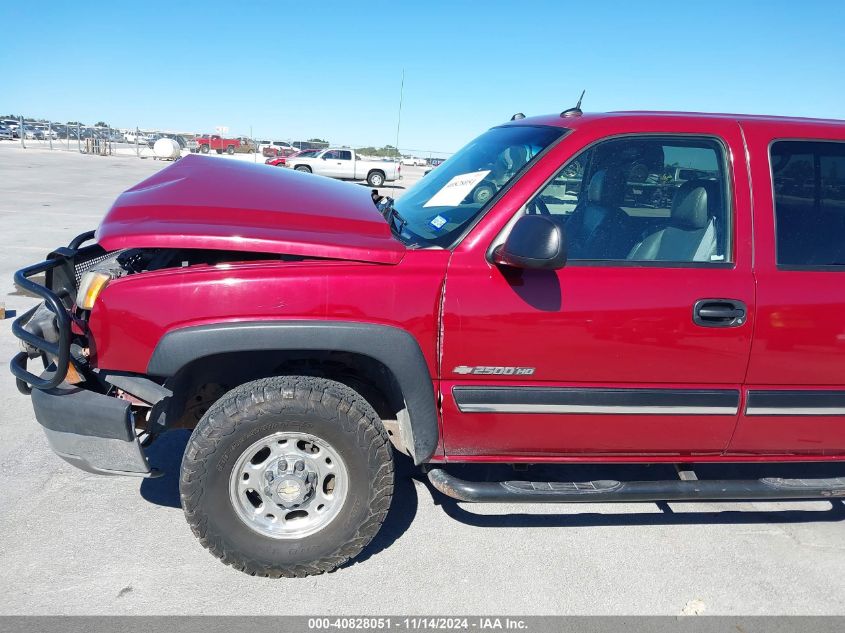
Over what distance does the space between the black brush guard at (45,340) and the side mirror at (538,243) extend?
5.75 feet

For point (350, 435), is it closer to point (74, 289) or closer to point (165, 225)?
point (165, 225)

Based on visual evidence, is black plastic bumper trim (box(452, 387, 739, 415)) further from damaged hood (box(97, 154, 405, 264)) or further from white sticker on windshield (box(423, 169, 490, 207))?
white sticker on windshield (box(423, 169, 490, 207))

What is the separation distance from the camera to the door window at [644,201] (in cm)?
278

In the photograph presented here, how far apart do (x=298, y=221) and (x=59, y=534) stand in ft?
5.83

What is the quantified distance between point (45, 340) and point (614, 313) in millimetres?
2364

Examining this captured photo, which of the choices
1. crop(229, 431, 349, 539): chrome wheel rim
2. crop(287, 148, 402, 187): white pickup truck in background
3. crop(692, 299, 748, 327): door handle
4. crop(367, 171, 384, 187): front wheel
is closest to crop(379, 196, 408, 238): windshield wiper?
crop(229, 431, 349, 539): chrome wheel rim

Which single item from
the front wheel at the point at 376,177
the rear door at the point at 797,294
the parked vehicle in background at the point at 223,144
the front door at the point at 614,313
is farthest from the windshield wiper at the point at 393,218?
the parked vehicle in background at the point at 223,144

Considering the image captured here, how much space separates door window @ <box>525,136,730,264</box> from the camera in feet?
9.12

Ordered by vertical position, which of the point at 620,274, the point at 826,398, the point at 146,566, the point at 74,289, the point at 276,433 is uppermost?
the point at 620,274

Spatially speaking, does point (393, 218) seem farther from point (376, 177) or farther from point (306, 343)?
point (376, 177)

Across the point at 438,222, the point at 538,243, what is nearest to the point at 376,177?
the point at 438,222

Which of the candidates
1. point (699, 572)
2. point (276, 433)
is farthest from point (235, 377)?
point (699, 572)

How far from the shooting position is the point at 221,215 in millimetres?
2715

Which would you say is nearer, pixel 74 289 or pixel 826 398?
pixel 826 398
